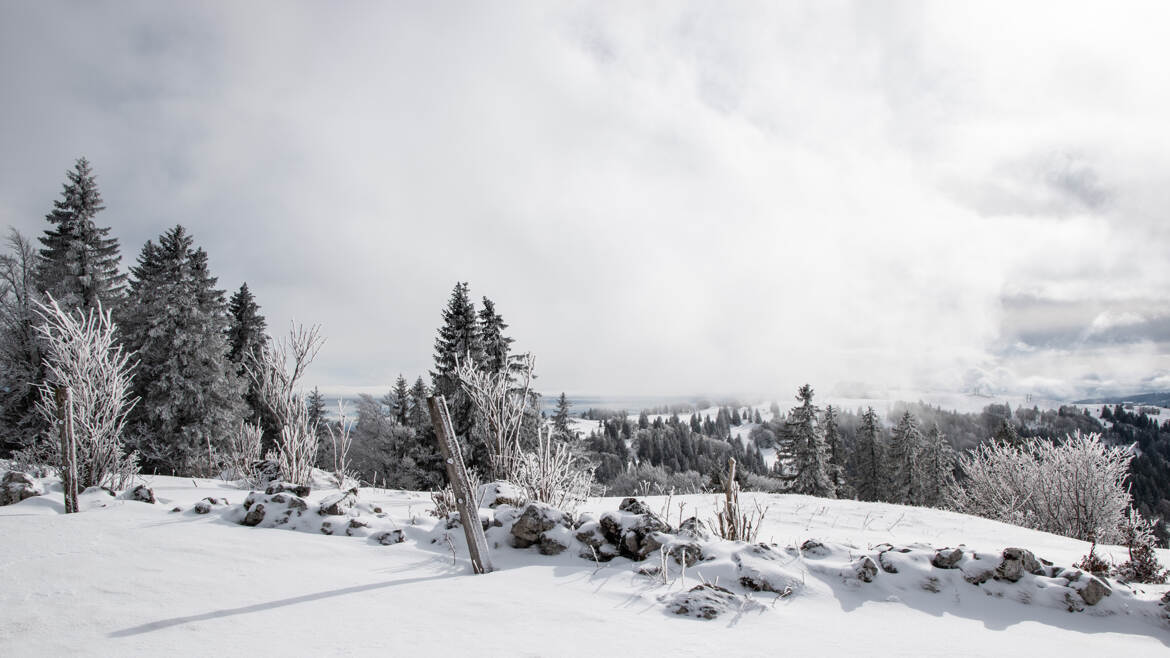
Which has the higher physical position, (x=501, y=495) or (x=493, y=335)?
(x=493, y=335)

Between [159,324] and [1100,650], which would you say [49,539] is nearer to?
[1100,650]

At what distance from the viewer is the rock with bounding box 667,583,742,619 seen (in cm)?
377

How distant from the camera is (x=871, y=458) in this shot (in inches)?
1502

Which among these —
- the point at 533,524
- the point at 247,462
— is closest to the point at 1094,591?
the point at 533,524

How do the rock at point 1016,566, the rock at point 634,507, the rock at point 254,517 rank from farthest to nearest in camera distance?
the rock at point 254,517, the rock at point 634,507, the rock at point 1016,566

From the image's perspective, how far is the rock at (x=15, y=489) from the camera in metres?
6.27

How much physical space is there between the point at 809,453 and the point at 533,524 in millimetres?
26836

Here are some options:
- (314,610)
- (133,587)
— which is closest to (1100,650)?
(314,610)

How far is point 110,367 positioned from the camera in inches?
310

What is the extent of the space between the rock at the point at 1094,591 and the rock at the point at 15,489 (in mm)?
11840

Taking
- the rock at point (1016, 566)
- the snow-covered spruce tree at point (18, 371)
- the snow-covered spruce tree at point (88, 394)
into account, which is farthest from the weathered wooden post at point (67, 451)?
the snow-covered spruce tree at point (18, 371)

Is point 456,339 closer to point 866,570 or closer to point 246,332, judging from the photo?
point 246,332

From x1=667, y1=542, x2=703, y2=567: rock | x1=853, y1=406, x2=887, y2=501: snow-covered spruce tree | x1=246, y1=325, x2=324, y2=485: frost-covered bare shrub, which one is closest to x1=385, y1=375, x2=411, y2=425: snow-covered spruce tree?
x1=246, y1=325, x2=324, y2=485: frost-covered bare shrub

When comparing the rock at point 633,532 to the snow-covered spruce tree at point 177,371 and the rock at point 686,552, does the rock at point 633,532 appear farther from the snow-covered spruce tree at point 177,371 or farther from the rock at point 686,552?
the snow-covered spruce tree at point 177,371
